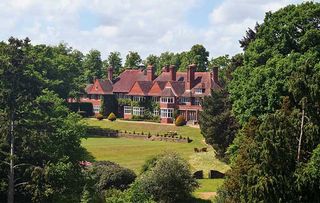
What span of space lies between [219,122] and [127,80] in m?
52.8

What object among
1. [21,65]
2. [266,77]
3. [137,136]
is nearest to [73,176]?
[21,65]

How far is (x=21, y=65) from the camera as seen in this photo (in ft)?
129

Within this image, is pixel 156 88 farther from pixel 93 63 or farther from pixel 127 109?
pixel 93 63

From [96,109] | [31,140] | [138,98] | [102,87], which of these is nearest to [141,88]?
[138,98]

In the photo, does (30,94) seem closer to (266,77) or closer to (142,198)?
(142,198)

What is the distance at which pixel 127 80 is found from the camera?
102312 mm

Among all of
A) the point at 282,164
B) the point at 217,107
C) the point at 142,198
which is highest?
the point at 217,107

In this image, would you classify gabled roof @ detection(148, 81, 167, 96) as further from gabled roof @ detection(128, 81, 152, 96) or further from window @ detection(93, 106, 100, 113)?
window @ detection(93, 106, 100, 113)

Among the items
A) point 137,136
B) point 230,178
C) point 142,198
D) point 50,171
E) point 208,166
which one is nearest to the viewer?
point 230,178

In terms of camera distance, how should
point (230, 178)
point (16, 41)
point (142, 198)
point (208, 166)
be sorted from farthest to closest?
point (208, 166) < point (16, 41) < point (142, 198) < point (230, 178)

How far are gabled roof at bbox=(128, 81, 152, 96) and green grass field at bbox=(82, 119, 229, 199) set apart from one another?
32.5 ft

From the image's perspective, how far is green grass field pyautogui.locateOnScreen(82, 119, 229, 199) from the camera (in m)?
50.8

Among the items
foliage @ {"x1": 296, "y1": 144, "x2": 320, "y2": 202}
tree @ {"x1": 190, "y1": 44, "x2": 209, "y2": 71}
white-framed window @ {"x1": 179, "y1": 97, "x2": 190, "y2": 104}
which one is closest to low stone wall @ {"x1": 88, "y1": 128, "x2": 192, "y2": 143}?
white-framed window @ {"x1": 179, "y1": 97, "x2": 190, "y2": 104}

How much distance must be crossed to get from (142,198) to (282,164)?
10241 mm
